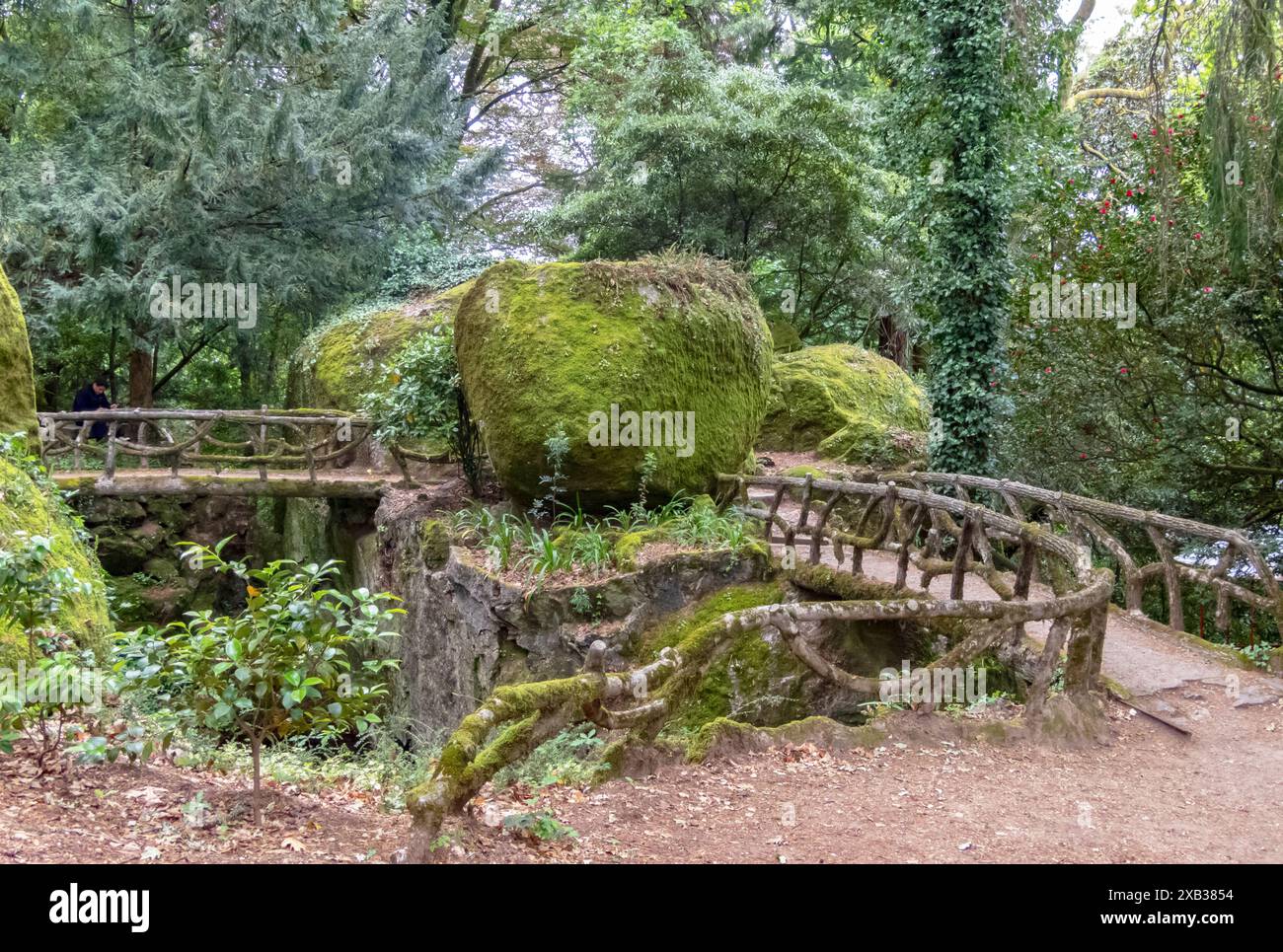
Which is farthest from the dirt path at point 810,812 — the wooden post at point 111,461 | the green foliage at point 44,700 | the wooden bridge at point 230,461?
the wooden post at point 111,461

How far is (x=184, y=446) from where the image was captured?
13.7m

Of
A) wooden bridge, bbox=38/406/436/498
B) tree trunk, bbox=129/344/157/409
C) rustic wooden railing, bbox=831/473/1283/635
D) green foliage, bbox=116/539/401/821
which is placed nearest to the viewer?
green foliage, bbox=116/539/401/821

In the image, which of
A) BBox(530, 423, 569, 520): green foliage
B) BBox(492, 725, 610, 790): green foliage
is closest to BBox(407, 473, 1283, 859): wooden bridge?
BBox(492, 725, 610, 790): green foliage

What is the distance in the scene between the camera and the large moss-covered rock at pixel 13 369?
25.7ft

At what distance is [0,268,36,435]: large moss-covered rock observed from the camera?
25.7 ft

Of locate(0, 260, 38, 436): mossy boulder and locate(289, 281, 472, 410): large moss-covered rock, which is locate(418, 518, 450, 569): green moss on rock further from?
locate(289, 281, 472, 410): large moss-covered rock

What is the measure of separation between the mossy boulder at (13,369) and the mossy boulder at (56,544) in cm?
75

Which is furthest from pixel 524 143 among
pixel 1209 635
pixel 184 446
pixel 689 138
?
pixel 1209 635

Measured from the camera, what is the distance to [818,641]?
9422 mm

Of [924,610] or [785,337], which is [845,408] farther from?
[924,610]

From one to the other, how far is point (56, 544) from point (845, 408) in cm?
1266

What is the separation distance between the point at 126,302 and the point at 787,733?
15.6m

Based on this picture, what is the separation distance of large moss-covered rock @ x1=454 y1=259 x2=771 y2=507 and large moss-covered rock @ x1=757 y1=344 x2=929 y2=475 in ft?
17.1
